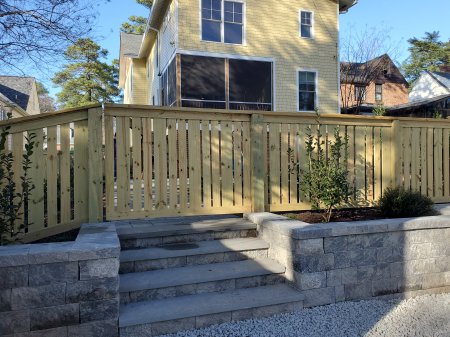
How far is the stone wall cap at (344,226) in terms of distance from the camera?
129 inches

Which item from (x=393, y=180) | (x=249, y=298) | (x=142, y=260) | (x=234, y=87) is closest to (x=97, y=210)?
(x=142, y=260)

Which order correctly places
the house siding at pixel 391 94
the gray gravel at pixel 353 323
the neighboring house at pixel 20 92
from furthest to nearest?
1. the house siding at pixel 391 94
2. the neighboring house at pixel 20 92
3. the gray gravel at pixel 353 323

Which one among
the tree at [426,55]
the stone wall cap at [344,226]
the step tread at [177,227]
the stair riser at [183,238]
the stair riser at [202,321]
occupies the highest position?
the tree at [426,55]

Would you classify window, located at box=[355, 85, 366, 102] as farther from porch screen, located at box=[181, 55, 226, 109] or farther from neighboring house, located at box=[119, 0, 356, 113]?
porch screen, located at box=[181, 55, 226, 109]

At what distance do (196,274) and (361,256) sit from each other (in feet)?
5.30

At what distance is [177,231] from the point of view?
3822 millimetres

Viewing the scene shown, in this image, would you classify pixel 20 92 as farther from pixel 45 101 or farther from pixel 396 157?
pixel 396 157

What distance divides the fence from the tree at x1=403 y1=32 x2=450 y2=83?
38.9 meters

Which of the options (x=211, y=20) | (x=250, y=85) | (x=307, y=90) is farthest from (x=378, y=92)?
(x=211, y=20)

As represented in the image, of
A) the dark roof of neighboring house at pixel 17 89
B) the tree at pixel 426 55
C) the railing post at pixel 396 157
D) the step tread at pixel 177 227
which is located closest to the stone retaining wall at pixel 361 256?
the step tread at pixel 177 227

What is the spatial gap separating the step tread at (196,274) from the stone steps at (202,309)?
0.13 metres

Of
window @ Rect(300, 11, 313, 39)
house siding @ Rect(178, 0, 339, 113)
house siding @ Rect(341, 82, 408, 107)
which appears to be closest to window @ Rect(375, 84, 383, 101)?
house siding @ Rect(341, 82, 408, 107)

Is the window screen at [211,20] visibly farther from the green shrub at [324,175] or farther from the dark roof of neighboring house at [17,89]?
the dark roof of neighboring house at [17,89]

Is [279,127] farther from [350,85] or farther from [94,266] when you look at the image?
[350,85]
